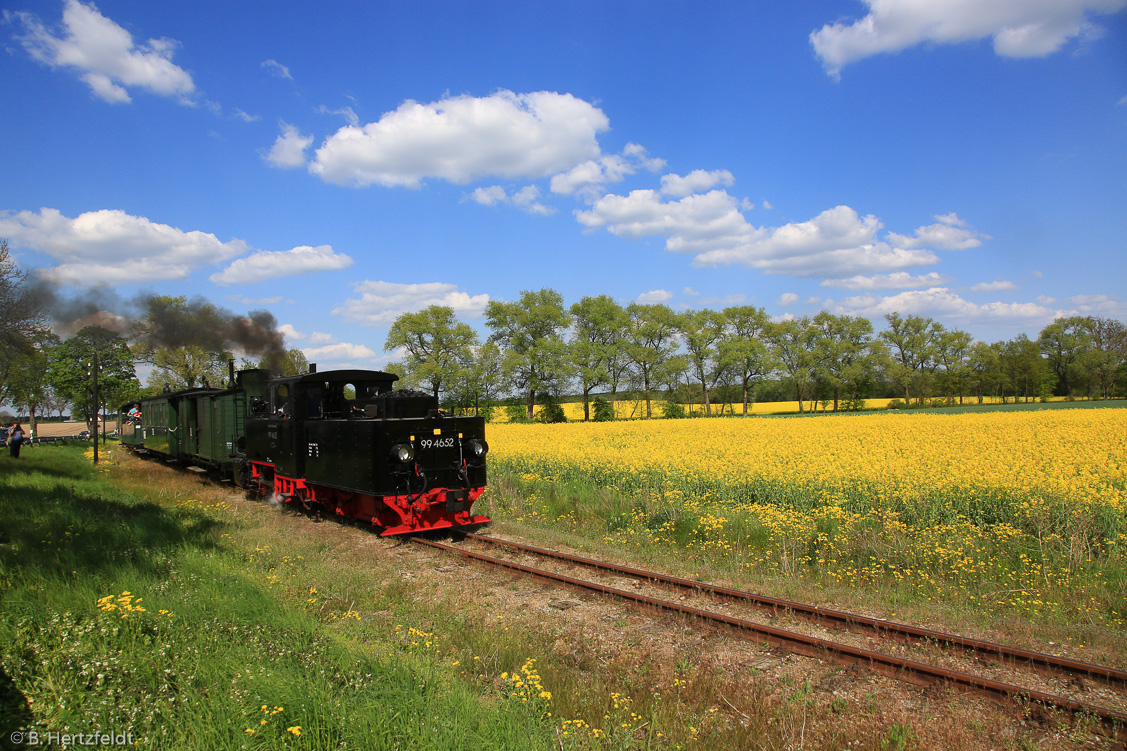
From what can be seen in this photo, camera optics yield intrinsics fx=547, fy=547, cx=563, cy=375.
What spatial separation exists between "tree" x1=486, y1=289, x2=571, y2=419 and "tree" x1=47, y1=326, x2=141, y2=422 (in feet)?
94.4

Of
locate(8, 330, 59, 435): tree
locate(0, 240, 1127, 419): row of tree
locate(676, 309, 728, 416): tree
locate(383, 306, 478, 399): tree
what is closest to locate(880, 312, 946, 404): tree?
locate(0, 240, 1127, 419): row of tree

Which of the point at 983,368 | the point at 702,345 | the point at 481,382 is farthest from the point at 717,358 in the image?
the point at 983,368

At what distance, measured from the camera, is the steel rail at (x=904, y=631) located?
4.88m

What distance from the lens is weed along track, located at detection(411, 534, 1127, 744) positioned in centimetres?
446

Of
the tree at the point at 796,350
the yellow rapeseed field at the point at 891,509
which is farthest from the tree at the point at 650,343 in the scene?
the yellow rapeseed field at the point at 891,509

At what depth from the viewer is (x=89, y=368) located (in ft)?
143

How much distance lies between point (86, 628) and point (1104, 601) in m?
10.4

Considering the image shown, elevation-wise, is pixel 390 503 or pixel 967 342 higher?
pixel 967 342

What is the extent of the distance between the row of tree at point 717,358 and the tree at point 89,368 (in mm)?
23602

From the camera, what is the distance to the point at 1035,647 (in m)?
5.45

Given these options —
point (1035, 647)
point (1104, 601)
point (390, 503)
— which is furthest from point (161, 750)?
point (1104, 601)

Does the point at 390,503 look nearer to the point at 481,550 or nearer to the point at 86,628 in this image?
the point at 481,550

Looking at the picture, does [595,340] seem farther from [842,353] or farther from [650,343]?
[842,353]

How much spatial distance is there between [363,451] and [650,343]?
4432 centimetres
